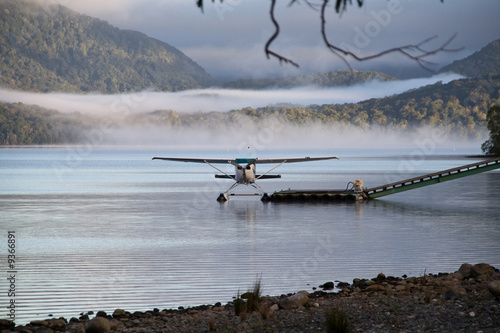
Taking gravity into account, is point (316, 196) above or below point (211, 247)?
above

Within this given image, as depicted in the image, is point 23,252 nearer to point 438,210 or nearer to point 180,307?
point 180,307

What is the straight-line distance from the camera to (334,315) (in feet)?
21.7

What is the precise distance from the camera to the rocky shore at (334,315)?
6.89 m

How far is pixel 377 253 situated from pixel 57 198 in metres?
22.7

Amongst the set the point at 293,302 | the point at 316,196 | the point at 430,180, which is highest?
the point at 430,180

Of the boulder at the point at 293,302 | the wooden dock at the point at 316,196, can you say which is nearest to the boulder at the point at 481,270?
the boulder at the point at 293,302

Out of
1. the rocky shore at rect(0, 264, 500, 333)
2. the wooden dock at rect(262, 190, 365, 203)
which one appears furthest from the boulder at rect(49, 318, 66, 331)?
the wooden dock at rect(262, 190, 365, 203)

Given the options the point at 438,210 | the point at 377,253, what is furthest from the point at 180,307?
the point at 438,210

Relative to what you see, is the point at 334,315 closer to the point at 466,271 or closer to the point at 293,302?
the point at 293,302

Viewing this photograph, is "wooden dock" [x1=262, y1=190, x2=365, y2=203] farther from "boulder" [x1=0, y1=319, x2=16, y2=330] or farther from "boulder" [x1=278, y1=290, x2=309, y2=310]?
"boulder" [x1=0, y1=319, x2=16, y2=330]

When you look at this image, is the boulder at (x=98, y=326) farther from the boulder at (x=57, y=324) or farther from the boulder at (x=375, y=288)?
the boulder at (x=375, y=288)

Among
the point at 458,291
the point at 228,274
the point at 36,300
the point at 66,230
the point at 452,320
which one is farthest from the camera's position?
the point at 66,230

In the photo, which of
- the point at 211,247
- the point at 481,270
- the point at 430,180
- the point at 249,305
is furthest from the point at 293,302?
the point at 430,180

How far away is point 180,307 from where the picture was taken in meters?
8.67
